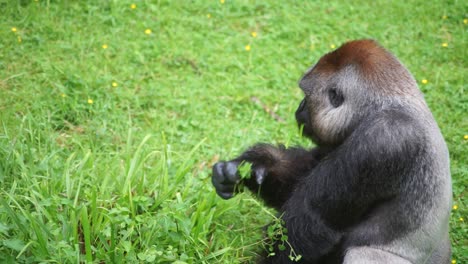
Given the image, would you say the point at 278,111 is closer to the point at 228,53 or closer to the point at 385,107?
the point at 228,53

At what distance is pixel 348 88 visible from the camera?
3.71 meters

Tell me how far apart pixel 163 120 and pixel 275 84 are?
4.02ft

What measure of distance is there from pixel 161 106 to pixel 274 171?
68.5 inches

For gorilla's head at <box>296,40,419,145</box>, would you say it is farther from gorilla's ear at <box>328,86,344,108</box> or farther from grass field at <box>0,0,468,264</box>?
grass field at <box>0,0,468,264</box>

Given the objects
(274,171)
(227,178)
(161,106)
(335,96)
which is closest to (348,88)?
(335,96)

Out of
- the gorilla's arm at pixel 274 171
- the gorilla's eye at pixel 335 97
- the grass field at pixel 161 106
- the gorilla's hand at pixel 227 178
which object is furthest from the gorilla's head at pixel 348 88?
the grass field at pixel 161 106

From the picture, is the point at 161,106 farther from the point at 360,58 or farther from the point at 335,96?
the point at 360,58

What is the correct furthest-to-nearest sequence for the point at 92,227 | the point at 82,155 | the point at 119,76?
the point at 119,76, the point at 82,155, the point at 92,227

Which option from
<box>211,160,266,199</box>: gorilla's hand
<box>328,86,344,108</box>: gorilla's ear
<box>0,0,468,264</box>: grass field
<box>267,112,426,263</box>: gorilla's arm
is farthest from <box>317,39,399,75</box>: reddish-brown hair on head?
<box>0,0,468,264</box>: grass field

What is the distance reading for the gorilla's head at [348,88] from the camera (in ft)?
12.0

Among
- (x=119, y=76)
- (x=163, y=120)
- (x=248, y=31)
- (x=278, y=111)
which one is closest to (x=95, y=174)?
(x=163, y=120)

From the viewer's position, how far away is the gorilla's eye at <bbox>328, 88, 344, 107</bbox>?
3.75 metres

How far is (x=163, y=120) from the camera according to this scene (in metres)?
5.43

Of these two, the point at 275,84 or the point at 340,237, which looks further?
the point at 275,84
